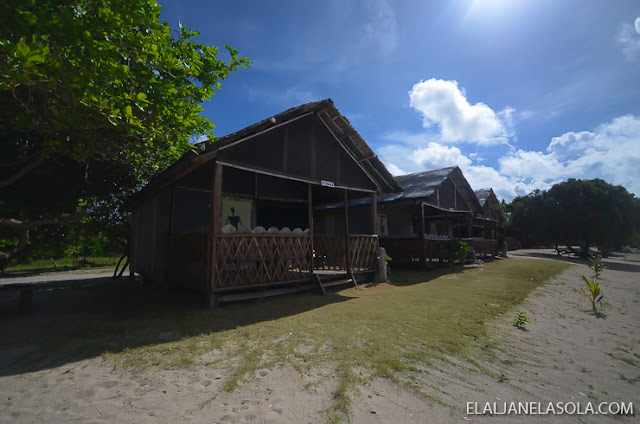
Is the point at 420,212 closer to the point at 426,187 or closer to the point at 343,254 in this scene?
the point at 426,187

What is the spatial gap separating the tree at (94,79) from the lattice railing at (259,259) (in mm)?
2618

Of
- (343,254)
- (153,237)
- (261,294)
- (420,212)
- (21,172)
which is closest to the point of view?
(21,172)

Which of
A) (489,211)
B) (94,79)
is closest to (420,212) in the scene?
(94,79)

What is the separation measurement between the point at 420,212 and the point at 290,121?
798cm

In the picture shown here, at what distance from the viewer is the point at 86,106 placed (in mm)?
4539

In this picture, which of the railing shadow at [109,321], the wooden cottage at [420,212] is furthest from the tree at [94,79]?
the wooden cottage at [420,212]

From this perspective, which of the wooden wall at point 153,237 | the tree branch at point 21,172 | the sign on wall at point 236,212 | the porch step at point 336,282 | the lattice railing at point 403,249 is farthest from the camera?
the lattice railing at point 403,249

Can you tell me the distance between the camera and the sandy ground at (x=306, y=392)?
2.53 meters

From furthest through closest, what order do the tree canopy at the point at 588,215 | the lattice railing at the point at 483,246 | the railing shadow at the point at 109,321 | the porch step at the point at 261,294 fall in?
the tree canopy at the point at 588,215
the lattice railing at the point at 483,246
the porch step at the point at 261,294
the railing shadow at the point at 109,321

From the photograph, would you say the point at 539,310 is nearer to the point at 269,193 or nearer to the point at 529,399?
the point at 529,399

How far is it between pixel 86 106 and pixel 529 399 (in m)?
6.79

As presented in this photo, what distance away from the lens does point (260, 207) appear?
10492 mm

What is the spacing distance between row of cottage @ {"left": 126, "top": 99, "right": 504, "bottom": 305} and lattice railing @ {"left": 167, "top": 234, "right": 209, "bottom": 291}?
25 mm

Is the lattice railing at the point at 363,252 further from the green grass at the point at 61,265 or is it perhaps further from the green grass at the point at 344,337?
the green grass at the point at 61,265
